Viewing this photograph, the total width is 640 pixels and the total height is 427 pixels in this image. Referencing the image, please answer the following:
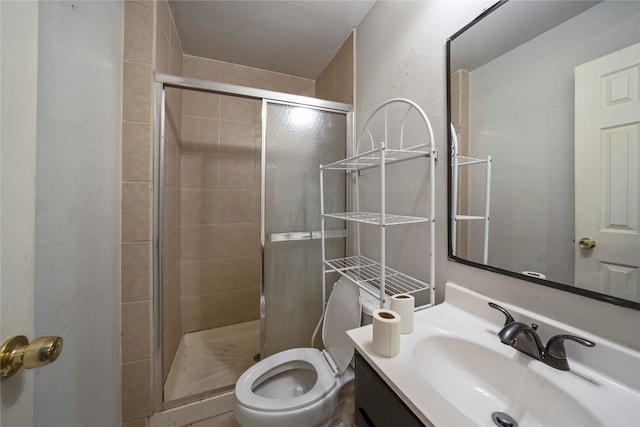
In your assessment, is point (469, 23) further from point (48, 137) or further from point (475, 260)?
point (48, 137)

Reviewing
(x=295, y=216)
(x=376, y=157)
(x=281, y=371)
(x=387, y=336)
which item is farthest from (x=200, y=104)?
(x=387, y=336)

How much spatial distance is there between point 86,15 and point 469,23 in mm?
1328

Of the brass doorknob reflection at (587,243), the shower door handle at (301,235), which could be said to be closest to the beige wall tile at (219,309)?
the shower door handle at (301,235)

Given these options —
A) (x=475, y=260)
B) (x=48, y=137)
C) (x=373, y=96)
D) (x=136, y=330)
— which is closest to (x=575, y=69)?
(x=475, y=260)

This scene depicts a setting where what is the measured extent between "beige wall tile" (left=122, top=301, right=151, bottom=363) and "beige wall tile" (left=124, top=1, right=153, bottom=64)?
3.99 feet

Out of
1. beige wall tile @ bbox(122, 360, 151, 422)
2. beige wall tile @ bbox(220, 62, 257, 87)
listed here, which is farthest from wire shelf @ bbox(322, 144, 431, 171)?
beige wall tile @ bbox(122, 360, 151, 422)

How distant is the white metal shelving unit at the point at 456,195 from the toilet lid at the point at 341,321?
0.50 meters

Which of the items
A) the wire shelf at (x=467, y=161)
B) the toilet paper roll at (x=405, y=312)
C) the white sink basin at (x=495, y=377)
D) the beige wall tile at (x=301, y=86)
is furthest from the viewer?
the beige wall tile at (x=301, y=86)

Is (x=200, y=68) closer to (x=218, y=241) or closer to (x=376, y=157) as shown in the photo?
(x=218, y=241)

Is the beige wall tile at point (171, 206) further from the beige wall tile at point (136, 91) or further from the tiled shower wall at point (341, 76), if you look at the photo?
the tiled shower wall at point (341, 76)

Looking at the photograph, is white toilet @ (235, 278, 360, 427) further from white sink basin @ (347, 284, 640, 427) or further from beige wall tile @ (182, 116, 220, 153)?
beige wall tile @ (182, 116, 220, 153)

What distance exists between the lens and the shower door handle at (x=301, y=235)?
139 centimetres

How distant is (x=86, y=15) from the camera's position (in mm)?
748

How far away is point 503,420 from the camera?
0.52m
